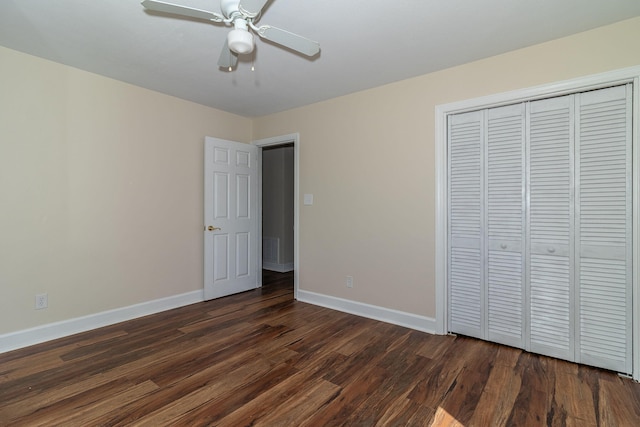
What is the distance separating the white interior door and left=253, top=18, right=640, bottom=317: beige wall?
0.86 m

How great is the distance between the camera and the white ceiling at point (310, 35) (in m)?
2.01

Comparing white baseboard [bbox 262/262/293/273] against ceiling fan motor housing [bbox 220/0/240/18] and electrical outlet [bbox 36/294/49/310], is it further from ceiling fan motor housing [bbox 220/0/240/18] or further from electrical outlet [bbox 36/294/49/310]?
ceiling fan motor housing [bbox 220/0/240/18]

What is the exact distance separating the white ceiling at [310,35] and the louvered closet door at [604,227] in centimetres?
66

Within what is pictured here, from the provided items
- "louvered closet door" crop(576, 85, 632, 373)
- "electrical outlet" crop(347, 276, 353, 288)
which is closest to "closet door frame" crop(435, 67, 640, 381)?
"louvered closet door" crop(576, 85, 632, 373)

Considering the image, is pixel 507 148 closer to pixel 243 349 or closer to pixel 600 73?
pixel 600 73

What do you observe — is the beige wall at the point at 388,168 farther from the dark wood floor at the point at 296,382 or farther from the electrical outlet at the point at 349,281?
the dark wood floor at the point at 296,382

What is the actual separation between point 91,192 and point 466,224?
12.0ft

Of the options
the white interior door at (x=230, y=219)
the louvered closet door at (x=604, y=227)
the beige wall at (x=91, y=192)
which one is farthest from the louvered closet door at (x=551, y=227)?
the beige wall at (x=91, y=192)

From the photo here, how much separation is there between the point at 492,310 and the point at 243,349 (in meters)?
2.21

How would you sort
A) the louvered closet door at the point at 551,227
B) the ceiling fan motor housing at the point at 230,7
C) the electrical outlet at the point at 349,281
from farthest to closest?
the electrical outlet at the point at 349,281 → the louvered closet door at the point at 551,227 → the ceiling fan motor housing at the point at 230,7

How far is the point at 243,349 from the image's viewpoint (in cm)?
261

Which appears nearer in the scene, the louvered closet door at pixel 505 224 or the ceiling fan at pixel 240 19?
the ceiling fan at pixel 240 19

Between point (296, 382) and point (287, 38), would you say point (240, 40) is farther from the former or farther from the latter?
point (296, 382)

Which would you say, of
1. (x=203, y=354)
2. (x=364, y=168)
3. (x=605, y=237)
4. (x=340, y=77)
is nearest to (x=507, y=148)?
(x=605, y=237)
